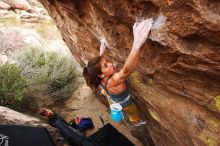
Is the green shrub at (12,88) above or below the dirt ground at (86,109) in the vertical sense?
above

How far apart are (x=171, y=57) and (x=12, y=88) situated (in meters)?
4.50

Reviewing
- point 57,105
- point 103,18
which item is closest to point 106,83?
point 103,18

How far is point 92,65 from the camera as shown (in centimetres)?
399

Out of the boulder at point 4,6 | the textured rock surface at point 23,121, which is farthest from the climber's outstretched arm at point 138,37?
the boulder at point 4,6

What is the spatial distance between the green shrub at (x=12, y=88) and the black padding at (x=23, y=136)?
2.06m

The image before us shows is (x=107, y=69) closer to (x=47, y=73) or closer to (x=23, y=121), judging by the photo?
(x=23, y=121)

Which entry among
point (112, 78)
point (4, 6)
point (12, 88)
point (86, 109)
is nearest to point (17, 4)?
point (4, 6)

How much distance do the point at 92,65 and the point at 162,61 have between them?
984 millimetres

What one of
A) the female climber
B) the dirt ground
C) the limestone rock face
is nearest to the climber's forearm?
the female climber

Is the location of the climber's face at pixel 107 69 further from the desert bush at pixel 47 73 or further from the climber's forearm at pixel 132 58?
the desert bush at pixel 47 73

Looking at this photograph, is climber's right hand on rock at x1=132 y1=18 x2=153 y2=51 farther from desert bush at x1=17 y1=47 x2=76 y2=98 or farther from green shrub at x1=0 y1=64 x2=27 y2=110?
desert bush at x1=17 y1=47 x2=76 y2=98

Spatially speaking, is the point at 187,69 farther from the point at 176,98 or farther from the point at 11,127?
the point at 11,127

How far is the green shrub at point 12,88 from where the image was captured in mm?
6691

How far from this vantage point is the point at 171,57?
3.20 m
